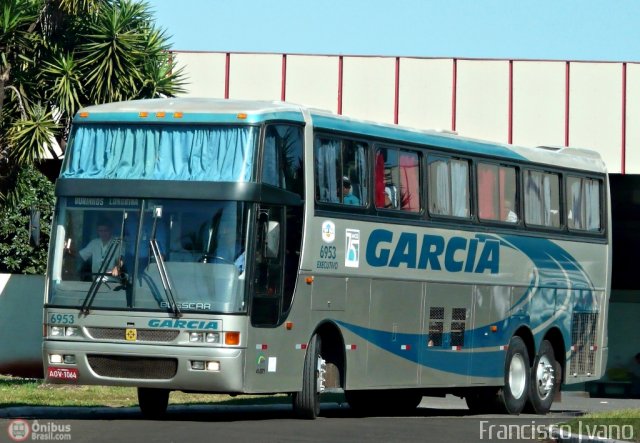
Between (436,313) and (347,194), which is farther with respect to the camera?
(436,313)

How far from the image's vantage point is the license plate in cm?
1547

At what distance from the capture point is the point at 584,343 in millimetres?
22719

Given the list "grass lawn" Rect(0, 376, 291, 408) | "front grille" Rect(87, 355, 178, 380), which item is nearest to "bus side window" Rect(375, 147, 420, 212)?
"front grille" Rect(87, 355, 178, 380)

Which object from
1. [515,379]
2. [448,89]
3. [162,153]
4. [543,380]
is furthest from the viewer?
[448,89]

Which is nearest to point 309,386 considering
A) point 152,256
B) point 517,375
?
point 152,256

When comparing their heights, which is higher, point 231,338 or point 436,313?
point 436,313

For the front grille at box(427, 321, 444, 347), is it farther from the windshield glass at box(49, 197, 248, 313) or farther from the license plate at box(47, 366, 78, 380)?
the license plate at box(47, 366, 78, 380)

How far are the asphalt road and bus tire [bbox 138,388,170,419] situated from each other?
14 cm

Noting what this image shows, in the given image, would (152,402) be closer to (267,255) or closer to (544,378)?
(267,255)

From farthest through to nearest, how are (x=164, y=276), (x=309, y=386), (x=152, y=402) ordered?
1. (x=152, y=402)
2. (x=309, y=386)
3. (x=164, y=276)

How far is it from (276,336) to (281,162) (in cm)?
189

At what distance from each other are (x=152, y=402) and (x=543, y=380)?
22.2 ft

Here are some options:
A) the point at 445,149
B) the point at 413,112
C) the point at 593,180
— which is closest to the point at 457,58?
the point at 413,112

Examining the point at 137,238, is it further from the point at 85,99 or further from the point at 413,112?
the point at 413,112
